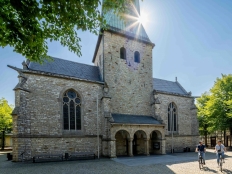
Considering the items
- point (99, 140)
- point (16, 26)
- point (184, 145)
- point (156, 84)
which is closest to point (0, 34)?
point (16, 26)

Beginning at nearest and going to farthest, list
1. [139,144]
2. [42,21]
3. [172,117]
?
1. [42,21]
2. [139,144]
3. [172,117]

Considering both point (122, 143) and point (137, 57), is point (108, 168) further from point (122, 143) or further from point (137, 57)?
point (137, 57)

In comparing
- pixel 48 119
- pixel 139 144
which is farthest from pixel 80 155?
pixel 139 144

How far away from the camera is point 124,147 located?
18.9 m

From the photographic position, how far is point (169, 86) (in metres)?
26.1

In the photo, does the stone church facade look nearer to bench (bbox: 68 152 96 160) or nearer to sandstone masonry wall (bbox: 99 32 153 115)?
sandstone masonry wall (bbox: 99 32 153 115)

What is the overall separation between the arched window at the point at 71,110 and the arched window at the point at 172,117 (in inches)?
492

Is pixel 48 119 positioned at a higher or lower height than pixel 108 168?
higher

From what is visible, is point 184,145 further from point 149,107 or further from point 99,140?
point 99,140

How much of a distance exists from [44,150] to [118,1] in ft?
46.4

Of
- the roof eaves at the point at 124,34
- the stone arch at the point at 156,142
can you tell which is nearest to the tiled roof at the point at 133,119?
the stone arch at the point at 156,142

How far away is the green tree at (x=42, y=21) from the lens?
16.1 feet

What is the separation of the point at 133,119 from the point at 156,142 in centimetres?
407

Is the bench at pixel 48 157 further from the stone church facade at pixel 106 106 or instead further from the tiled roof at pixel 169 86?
the tiled roof at pixel 169 86
